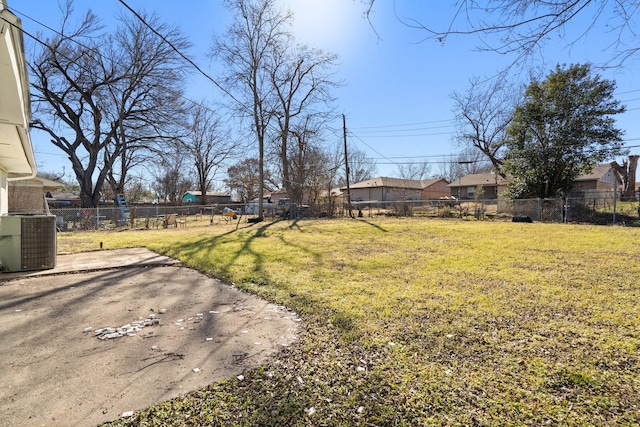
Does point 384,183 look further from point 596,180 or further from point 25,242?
point 25,242

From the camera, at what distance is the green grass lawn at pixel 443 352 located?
181 centimetres

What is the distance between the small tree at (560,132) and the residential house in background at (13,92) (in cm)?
2296

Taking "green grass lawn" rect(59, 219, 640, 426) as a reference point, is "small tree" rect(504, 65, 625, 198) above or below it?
above

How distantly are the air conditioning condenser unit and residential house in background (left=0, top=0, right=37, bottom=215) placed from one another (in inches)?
54.2

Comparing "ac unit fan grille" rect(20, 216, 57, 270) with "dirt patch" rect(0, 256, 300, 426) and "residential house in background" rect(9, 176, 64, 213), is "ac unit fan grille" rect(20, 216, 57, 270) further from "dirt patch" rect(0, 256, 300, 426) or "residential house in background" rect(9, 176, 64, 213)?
"residential house in background" rect(9, 176, 64, 213)

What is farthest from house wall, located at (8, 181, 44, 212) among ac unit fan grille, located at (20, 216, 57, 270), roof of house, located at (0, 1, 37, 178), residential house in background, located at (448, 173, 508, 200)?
residential house in background, located at (448, 173, 508, 200)

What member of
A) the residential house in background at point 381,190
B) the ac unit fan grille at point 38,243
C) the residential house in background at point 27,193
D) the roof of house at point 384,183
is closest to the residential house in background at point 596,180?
the residential house in background at point 381,190

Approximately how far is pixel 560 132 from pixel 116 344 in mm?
23475

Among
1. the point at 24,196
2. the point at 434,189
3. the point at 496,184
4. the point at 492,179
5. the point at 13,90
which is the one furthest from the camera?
the point at 434,189

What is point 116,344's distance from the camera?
2707mm

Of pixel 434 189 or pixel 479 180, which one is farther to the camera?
pixel 434 189

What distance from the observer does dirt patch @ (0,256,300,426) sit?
1.92 m

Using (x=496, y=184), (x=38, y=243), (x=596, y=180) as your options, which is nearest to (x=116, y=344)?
(x=38, y=243)

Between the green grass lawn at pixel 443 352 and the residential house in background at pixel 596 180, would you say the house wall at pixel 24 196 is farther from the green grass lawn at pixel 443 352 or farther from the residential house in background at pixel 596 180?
the residential house in background at pixel 596 180
